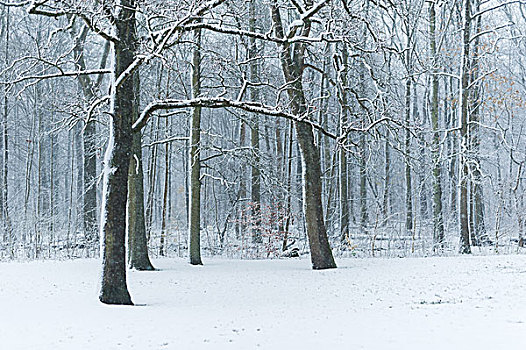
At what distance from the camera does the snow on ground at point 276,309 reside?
6180 millimetres

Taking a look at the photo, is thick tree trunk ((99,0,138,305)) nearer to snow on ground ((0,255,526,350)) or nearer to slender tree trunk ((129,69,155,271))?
snow on ground ((0,255,526,350))

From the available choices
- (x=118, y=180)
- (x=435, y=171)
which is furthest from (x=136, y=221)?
(x=435, y=171)

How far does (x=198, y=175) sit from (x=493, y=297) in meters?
8.16

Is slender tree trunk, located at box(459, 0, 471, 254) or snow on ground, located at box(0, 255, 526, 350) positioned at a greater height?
slender tree trunk, located at box(459, 0, 471, 254)

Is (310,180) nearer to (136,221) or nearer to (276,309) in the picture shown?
(136,221)

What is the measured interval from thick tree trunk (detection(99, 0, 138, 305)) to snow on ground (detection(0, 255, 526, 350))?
42 cm

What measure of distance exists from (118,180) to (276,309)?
312 cm

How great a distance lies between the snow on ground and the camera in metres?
6.18

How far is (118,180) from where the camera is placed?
29.2 feet

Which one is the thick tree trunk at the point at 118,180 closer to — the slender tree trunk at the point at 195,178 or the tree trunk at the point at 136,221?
the tree trunk at the point at 136,221

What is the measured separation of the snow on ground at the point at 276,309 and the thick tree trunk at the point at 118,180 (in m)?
0.42

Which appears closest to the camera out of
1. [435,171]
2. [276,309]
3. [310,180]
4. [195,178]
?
[276,309]

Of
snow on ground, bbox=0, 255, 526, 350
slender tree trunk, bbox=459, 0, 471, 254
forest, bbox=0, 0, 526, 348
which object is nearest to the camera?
snow on ground, bbox=0, 255, 526, 350

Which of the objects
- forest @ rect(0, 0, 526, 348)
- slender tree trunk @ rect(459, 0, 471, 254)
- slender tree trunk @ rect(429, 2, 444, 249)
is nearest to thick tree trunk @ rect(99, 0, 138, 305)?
forest @ rect(0, 0, 526, 348)
